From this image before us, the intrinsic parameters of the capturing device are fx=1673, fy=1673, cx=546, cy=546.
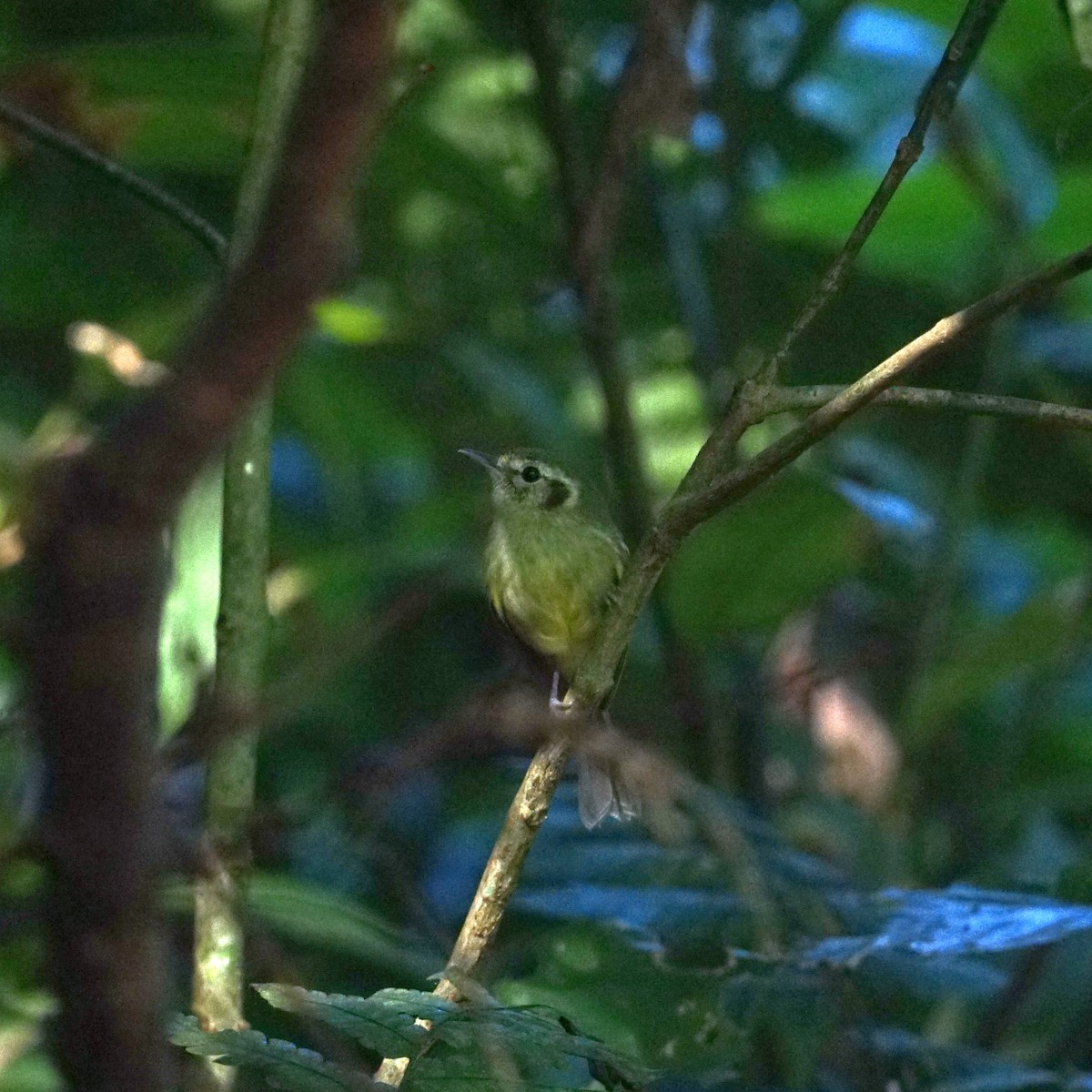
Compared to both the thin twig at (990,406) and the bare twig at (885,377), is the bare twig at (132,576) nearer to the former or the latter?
the bare twig at (885,377)

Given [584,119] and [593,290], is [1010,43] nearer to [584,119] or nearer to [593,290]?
[584,119]

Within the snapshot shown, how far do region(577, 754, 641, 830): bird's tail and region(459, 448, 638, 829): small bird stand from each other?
0.34 metres

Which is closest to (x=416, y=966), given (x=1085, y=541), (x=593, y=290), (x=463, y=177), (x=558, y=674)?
(x=558, y=674)

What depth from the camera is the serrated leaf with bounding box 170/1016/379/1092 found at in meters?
1.19

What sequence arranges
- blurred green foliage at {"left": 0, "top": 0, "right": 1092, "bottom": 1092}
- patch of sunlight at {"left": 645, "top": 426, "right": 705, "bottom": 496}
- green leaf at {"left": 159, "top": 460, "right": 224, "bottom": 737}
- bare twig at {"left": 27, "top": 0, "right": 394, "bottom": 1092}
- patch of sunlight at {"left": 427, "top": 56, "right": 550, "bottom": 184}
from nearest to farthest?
bare twig at {"left": 27, "top": 0, "right": 394, "bottom": 1092}
green leaf at {"left": 159, "top": 460, "right": 224, "bottom": 737}
blurred green foliage at {"left": 0, "top": 0, "right": 1092, "bottom": 1092}
patch of sunlight at {"left": 427, "top": 56, "right": 550, "bottom": 184}
patch of sunlight at {"left": 645, "top": 426, "right": 705, "bottom": 496}

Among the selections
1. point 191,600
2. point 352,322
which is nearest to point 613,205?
point 352,322

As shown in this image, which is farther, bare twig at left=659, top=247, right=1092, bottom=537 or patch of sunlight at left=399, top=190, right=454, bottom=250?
patch of sunlight at left=399, top=190, right=454, bottom=250

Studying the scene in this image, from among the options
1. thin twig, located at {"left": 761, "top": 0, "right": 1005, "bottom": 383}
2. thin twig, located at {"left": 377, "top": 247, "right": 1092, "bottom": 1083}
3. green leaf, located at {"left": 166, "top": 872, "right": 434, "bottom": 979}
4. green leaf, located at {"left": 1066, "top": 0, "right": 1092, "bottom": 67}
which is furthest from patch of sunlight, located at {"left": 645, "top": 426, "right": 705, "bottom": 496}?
thin twig, located at {"left": 377, "top": 247, "right": 1092, "bottom": 1083}

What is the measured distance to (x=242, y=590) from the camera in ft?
5.24

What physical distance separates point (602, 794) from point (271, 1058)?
1.41 m

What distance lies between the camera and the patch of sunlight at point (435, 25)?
12.6 feet

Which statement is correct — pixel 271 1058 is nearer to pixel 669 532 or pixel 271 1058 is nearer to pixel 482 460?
pixel 669 532

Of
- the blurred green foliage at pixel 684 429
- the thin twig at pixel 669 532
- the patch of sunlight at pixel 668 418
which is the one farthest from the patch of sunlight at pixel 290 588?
the thin twig at pixel 669 532

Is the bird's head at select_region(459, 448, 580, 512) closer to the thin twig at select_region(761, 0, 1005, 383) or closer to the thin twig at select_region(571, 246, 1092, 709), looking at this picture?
the thin twig at select_region(761, 0, 1005, 383)
